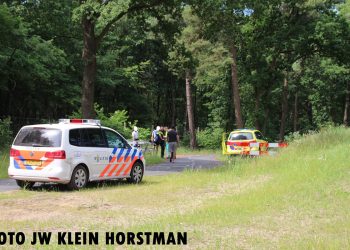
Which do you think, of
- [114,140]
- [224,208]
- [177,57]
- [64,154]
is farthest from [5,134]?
[224,208]

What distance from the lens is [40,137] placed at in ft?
46.1

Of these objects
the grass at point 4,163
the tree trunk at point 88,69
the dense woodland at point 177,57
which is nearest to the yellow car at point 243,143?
the dense woodland at point 177,57

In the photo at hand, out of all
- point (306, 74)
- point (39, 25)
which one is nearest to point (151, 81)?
point (306, 74)

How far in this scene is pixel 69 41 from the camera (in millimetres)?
40188

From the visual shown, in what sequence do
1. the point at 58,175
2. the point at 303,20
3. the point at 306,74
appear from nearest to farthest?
the point at 58,175 → the point at 303,20 → the point at 306,74

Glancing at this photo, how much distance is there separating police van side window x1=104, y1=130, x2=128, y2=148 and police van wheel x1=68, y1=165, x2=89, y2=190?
1350 mm

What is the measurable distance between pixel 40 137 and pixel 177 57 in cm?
1477

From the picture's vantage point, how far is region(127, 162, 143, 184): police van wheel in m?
16.4

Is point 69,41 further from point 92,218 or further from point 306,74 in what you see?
point 92,218

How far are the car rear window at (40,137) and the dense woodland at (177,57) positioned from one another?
9503 millimetres

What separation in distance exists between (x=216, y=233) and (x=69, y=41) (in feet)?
112

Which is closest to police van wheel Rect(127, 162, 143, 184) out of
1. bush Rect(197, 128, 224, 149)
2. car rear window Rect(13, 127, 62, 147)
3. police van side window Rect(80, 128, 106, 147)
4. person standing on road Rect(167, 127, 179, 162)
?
police van side window Rect(80, 128, 106, 147)

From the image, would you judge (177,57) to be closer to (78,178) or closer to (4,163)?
(4,163)

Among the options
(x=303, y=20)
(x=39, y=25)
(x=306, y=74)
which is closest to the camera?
(x=39, y=25)
